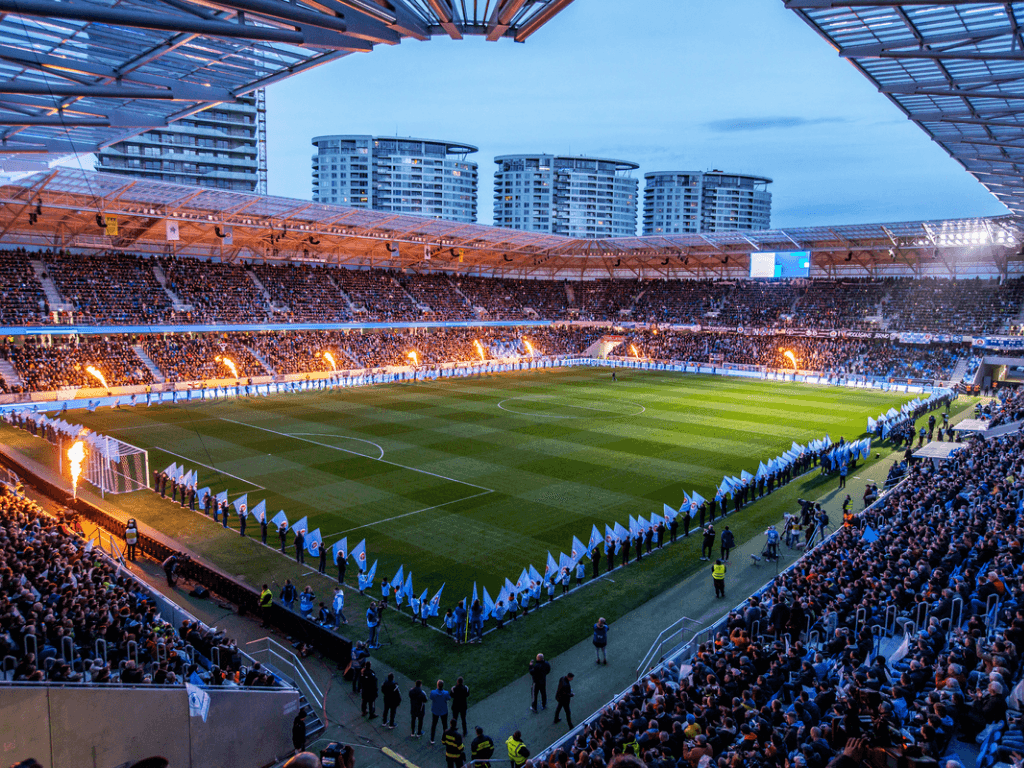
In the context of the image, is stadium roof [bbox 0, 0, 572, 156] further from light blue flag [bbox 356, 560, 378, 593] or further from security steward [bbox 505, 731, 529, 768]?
light blue flag [bbox 356, 560, 378, 593]

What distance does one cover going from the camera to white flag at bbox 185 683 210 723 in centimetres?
935

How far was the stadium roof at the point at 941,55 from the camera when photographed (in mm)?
12164

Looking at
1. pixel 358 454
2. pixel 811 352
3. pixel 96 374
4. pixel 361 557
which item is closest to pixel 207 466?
pixel 358 454

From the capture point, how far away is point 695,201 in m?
166

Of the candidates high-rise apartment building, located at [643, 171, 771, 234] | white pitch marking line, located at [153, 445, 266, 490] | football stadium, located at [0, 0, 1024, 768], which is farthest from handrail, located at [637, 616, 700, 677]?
high-rise apartment building, located at [643, 171, 771, 234]

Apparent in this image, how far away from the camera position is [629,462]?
2891 cm

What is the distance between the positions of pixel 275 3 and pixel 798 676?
36.8 feet

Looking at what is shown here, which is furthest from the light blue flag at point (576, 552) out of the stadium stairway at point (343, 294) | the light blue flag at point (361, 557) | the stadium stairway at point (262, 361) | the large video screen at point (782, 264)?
the large video screen at point (782, 264)

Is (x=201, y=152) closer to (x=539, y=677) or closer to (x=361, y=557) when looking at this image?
(x=361, y=557)

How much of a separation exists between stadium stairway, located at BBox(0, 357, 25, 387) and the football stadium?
0.55m

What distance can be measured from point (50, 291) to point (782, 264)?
186 feet

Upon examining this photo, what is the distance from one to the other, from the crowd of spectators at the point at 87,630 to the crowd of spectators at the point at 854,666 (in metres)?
5.83

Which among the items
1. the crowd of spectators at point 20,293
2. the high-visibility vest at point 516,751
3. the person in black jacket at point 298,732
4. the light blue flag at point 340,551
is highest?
the crowd of spectators at point 20,293

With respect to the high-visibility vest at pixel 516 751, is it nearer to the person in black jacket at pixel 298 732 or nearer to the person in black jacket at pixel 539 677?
the person in black jacket at pixel 539 677
